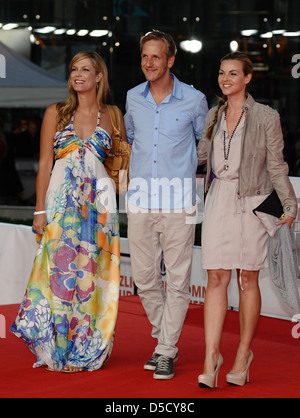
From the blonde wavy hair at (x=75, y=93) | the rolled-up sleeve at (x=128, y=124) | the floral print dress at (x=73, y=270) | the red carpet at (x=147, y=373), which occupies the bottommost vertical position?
the red carpet at (x=147, y=373)

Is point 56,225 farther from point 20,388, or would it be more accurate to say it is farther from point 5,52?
point 5,52

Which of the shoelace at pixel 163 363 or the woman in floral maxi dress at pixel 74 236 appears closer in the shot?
the shoelace at pixel 163 363

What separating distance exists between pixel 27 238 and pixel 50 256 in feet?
10.3

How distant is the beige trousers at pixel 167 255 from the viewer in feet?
17.6

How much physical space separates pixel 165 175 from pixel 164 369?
1.19 metres

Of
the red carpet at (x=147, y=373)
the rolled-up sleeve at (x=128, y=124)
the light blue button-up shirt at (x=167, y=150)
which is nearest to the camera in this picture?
the red carpet at (x=147, y=373)

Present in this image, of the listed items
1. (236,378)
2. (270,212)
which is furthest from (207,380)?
(270,212)

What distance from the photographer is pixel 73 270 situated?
5406mm

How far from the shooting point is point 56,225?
5398 mm

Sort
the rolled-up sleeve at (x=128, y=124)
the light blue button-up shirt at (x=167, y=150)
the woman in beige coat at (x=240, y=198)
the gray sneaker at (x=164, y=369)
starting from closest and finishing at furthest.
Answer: the woman in beige coat at (x=240, y=198) → the gray sneaker at (x=164, y=369) → the light blue button-up shirt at (x=167, y=150) → the rolled-up sleeve at (x=128, y=124)

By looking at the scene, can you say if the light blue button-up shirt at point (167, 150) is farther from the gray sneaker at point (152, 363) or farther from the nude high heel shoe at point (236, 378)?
the nude high heel shoe at point (236, 378)

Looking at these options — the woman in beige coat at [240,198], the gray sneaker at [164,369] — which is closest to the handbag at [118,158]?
the woman in beige coat at [240,198]

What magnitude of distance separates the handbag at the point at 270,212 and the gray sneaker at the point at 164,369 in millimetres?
1007
